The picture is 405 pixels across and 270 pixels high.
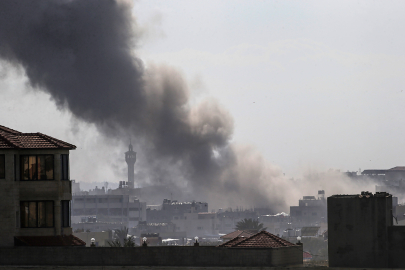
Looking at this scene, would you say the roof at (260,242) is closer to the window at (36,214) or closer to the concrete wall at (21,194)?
the concrete wall at (21,194)

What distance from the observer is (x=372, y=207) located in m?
45.9

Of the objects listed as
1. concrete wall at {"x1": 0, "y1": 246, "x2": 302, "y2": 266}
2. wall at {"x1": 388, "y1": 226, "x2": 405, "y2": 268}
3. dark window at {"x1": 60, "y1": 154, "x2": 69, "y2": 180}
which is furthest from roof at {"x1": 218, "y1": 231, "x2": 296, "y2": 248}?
dark window at {"x1": 60, "y1": 154, "x2": 69, "y2": 180}

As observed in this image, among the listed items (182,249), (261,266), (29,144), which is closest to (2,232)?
(29,144)

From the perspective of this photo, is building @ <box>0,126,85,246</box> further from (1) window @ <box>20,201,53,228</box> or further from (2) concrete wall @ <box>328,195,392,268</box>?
(2) concrete wall @ <box>328,195,392,268</box>

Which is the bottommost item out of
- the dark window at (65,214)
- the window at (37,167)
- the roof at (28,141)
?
the dark window at (65,214)

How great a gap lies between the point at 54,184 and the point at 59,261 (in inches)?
239

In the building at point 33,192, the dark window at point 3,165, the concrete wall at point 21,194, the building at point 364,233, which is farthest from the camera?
the dark window at point 3,165

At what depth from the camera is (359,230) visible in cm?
4606

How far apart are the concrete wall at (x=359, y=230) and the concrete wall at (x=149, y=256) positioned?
10.9 ft

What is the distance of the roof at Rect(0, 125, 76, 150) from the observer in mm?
50656

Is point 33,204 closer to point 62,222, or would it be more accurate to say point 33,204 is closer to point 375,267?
point 62,222

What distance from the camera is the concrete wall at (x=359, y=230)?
45.8 meters

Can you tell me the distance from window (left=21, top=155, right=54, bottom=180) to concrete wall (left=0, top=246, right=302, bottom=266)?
18.1 feet

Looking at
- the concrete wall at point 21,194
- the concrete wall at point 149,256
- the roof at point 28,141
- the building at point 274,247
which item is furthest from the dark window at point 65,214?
the building at point 274,247
